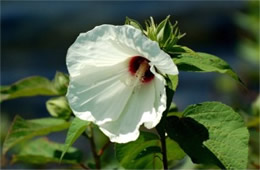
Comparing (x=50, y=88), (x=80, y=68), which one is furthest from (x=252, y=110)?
(x=80, y=68)

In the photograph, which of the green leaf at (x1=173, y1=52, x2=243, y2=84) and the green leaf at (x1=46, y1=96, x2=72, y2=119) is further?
the green leaf at (x1=46, y1=96, x2=72, y2=119)

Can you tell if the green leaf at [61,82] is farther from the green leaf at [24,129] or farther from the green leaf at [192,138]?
the green leaf at [192,138]

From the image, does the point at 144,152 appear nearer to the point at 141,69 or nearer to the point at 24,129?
the point at 141,69

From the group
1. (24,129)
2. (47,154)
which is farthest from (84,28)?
(24,129)

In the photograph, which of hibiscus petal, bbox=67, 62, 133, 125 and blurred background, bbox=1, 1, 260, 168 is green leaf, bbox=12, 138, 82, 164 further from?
blurred background, bbox=1, 1, 260, 168

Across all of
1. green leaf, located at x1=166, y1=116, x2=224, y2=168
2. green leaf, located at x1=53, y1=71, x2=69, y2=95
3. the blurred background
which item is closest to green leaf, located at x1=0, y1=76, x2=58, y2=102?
green leaf, located at x1=53, y1=71, x2=69, y2=95
